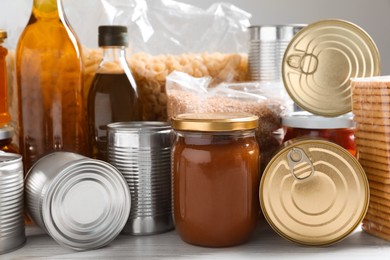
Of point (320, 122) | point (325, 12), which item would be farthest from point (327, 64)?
point (325, 12)

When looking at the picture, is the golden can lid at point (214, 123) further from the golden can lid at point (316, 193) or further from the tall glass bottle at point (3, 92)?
the tall glass bottle at point (3, 92)

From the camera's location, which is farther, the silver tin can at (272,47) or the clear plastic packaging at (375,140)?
the silver tin can at (272,47)

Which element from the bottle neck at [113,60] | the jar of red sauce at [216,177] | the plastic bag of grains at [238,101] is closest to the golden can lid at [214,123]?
the jar of red sauce at [216,177]

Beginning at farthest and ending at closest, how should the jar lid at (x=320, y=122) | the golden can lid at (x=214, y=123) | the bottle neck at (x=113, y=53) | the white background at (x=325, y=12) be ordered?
1. the white background at (x=325, y=12)
2. the bottle neck at (x=113, y=53)
3. the jar lid at (x=320, y=122)
4. the golden can lid at (x=214, y=123)

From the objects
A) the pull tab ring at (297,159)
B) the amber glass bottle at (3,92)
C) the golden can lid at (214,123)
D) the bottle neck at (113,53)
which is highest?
the bottle neck at (113,53)

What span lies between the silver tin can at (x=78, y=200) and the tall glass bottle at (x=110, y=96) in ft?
0.50

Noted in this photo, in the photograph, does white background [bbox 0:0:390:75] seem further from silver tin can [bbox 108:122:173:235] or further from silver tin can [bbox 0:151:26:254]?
silver tin can [bbox 0:151:26:254]

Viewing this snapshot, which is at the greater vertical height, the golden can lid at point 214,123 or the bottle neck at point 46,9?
the bottle neck at point 46,9

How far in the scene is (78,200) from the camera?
75cm

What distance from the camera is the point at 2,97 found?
0.86 metres

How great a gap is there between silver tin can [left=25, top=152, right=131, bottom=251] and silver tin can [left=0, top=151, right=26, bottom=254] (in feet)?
0.06

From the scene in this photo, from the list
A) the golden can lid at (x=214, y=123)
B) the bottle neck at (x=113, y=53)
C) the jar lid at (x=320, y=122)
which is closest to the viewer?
the golden can lid at (x=214, y=123)

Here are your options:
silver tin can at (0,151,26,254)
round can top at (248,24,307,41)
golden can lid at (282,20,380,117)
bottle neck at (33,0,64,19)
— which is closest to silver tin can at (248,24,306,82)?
round can top at (248,24,307,41)

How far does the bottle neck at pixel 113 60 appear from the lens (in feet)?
3.07
